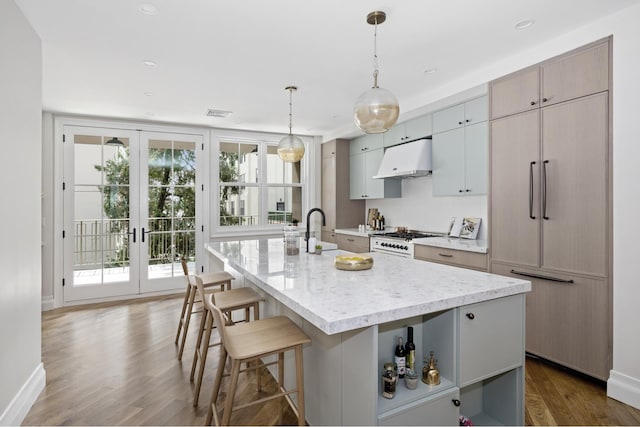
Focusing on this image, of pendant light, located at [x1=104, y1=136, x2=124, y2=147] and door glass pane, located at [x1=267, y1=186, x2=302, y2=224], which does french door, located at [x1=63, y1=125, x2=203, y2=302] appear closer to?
pendant light, located at [x1=104, y1=136, x2=124, y2=147]

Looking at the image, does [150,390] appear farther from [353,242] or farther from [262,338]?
[353,242]

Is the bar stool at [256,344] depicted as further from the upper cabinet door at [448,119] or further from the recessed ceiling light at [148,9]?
the upper cabinet door at [448,119]

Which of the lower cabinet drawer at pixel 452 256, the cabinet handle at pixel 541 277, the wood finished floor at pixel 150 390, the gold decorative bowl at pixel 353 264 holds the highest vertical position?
the gold decorative bowl at pixel 353 264

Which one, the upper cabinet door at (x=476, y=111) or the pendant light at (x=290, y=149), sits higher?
the upper cabinet door at (x=476, y=111)

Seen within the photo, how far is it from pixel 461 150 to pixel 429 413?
297cm

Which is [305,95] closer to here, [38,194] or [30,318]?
[38,194]

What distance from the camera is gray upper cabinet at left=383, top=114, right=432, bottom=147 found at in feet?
13.8

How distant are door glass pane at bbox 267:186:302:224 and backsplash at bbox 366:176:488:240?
Result: 1.53m

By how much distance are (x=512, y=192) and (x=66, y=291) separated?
218 inches

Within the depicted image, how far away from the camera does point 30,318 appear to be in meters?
2.32

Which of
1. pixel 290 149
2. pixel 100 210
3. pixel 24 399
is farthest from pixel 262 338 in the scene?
pixel 100 210

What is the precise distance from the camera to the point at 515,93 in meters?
2.96

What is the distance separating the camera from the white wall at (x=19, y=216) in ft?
6.37

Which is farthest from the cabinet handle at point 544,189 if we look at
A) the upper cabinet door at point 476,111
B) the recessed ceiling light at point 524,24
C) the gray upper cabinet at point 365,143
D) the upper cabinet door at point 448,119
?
the gray upper cabinet at point 365,143
